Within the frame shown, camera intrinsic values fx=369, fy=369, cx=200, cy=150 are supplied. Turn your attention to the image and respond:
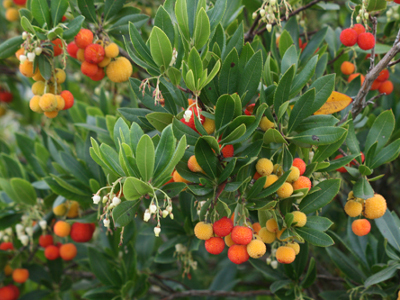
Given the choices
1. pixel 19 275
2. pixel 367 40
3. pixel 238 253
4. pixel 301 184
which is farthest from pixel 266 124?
pixel 19 275

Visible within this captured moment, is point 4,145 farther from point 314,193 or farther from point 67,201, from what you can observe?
point 314,193

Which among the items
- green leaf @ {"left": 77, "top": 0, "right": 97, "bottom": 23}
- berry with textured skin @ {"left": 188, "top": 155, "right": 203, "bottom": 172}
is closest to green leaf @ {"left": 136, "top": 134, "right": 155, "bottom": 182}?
berry with textured skin @ {"left": 188, "top": 155, "right": 203, "bottom": 172}

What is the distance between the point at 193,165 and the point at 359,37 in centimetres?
92

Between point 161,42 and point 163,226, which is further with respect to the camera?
point 163,226

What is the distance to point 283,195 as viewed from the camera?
1152 millimetres

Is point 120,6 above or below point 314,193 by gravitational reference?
above

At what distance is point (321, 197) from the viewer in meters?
1.24

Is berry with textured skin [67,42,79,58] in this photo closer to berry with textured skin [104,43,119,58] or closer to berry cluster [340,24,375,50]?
berry with textured skin [104,43,119,58]

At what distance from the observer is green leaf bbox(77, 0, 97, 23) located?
5.00ft

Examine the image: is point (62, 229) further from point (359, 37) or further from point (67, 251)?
point (359, 37)

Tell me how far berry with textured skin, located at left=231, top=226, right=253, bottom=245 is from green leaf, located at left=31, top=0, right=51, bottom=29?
3.49ft

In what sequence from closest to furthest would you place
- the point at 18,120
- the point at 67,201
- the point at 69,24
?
the point at 69,24, the point at 67,201, the point at 18,120

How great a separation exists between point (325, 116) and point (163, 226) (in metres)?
1.00

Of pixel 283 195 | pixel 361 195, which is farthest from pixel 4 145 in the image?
pixel 361 195
